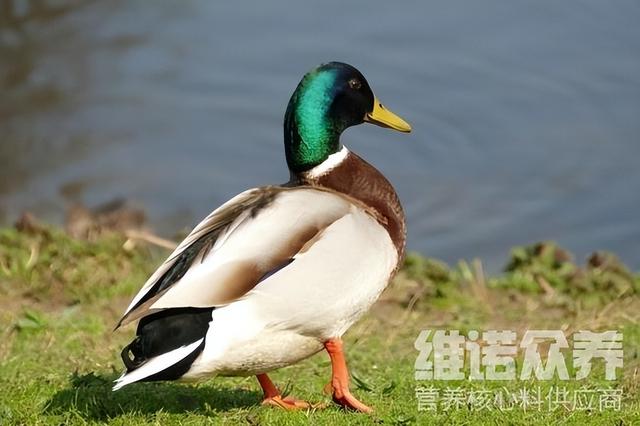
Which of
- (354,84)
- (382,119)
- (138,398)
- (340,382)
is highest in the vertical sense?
(354,84)

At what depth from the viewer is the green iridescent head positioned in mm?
5582

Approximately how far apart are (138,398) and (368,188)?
1172 mm

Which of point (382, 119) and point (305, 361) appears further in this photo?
point (305, 361)

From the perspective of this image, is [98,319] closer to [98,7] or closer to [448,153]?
[448,153]

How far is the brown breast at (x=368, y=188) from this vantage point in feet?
17.9

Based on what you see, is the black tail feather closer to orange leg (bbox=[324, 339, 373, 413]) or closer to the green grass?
the green grass

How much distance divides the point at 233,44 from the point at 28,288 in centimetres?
438

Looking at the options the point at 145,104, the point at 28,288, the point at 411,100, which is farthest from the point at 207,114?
the point at 28,288

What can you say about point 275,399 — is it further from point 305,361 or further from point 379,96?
point 379,96

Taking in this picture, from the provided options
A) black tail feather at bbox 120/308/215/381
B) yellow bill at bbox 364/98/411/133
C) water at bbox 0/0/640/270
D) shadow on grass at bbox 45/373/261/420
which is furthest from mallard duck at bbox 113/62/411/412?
water at bbox 0/0/640/270

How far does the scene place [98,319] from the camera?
689cm

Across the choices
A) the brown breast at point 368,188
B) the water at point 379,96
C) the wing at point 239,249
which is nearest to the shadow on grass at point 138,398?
the wing at point 239,249

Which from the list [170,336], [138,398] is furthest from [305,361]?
[170,336]

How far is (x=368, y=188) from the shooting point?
5.55 m
